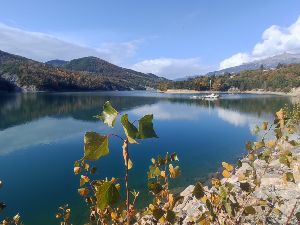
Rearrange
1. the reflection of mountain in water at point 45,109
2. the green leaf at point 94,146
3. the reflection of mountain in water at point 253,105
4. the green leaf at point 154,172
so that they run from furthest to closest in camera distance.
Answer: the reflection of mountain in water at point 253,105
the reflection of mountain in water at point 45,109
the green leaf at point 154,172
the green leaf at point 94,146

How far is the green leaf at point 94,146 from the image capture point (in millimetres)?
1362

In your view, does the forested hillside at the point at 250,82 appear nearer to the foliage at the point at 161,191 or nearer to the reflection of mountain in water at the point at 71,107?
the reflection of mountain in water at the point at 71,107

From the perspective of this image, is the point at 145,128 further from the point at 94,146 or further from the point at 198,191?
the point at 198,191

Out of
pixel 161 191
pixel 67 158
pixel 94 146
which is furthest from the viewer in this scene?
pixel 67 158

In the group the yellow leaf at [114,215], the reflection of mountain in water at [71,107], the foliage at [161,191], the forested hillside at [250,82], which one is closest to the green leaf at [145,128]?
the foliage at [161,191]

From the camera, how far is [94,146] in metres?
1.37

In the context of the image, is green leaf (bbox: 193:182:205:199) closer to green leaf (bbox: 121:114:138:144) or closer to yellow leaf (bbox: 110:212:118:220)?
green leaf (bbox: 121:114:138:144)

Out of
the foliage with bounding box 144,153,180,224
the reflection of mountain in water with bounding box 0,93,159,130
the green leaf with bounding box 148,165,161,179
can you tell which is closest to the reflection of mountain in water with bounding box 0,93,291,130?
the reflection of mountain in water with bounding box 0,93,159,130

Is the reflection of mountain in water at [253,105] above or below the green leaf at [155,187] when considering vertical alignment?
below

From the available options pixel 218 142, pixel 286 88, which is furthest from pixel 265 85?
pixel 218 142

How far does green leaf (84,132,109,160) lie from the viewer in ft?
4.47

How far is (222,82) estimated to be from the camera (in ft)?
568

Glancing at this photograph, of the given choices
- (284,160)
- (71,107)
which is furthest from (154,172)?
(71,107)

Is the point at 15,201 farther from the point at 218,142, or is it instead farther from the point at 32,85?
the point at 32,85
